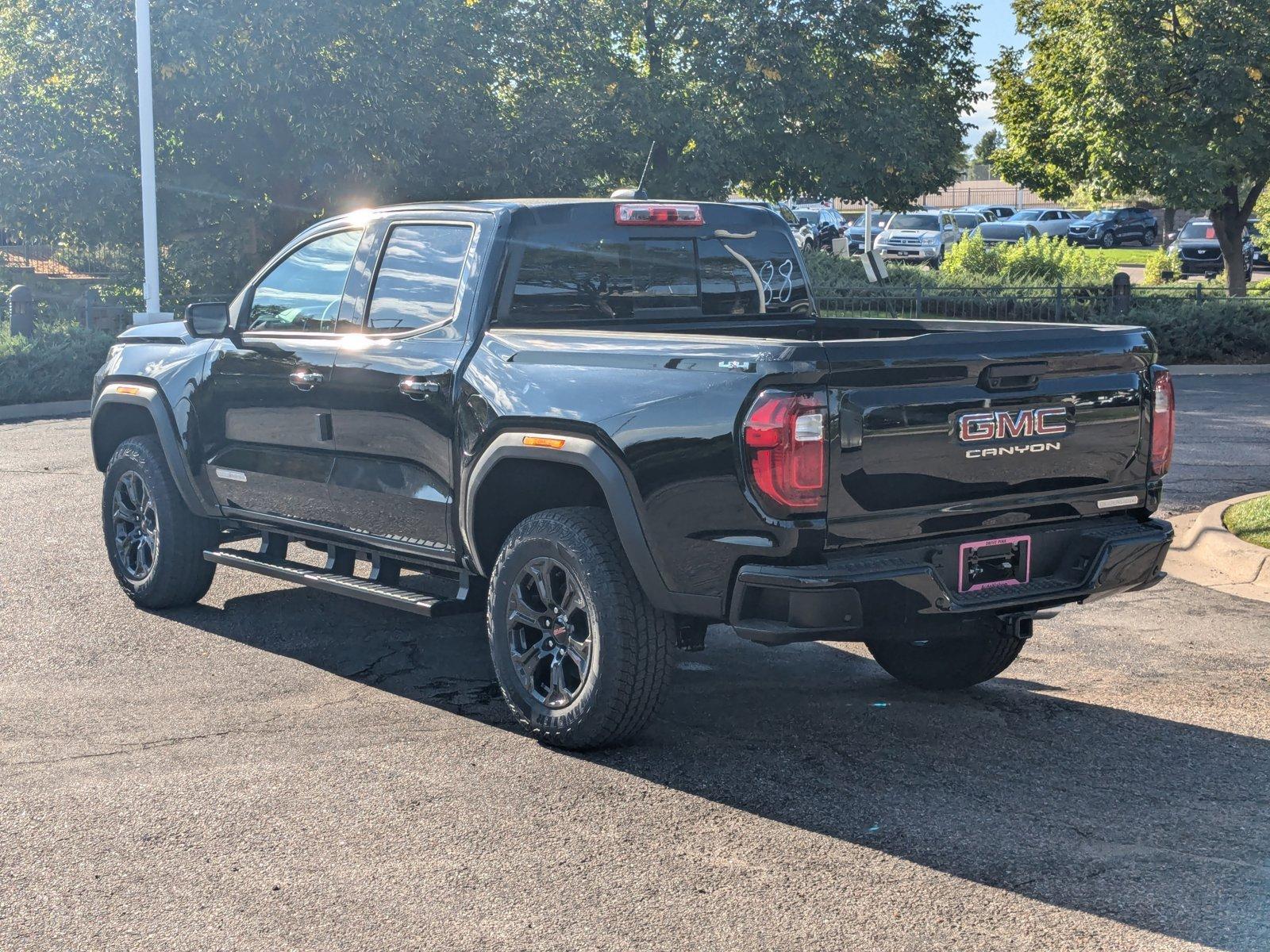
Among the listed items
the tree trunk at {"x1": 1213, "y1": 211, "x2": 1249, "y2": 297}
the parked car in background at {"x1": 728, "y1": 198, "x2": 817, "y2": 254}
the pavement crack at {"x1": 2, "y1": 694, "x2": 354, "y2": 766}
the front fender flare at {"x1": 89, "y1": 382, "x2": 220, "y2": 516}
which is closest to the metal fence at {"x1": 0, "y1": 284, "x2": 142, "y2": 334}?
the parked car in background at {"x1": 728, "y1": 198, "x2": 817, "y2": 254}

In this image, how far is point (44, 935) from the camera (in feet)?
13.0

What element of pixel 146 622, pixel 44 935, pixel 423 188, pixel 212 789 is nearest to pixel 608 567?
pixel 212 789

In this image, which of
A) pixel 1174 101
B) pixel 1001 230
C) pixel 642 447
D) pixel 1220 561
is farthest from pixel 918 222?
pixel 642 447

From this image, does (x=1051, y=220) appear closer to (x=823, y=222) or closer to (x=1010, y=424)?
(x=823, y=222)

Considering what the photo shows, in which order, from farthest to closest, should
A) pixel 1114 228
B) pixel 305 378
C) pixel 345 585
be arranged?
1. pixel 1114 228
2. pixel 305 378
3. pixel 345 585

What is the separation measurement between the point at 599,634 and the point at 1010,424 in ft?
5.14

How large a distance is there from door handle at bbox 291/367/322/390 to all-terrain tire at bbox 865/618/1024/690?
264cm

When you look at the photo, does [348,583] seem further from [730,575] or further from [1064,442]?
[1064,442]

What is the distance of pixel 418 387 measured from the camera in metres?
6.08

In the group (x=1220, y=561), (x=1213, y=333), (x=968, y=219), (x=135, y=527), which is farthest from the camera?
(x=968, y=219)

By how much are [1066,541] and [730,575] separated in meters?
1.27

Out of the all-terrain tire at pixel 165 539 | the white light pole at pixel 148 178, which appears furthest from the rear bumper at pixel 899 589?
the white light pole at pixel 148 178

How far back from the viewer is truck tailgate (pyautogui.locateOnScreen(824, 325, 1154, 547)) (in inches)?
189

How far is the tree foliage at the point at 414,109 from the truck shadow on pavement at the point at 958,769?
1890cm
